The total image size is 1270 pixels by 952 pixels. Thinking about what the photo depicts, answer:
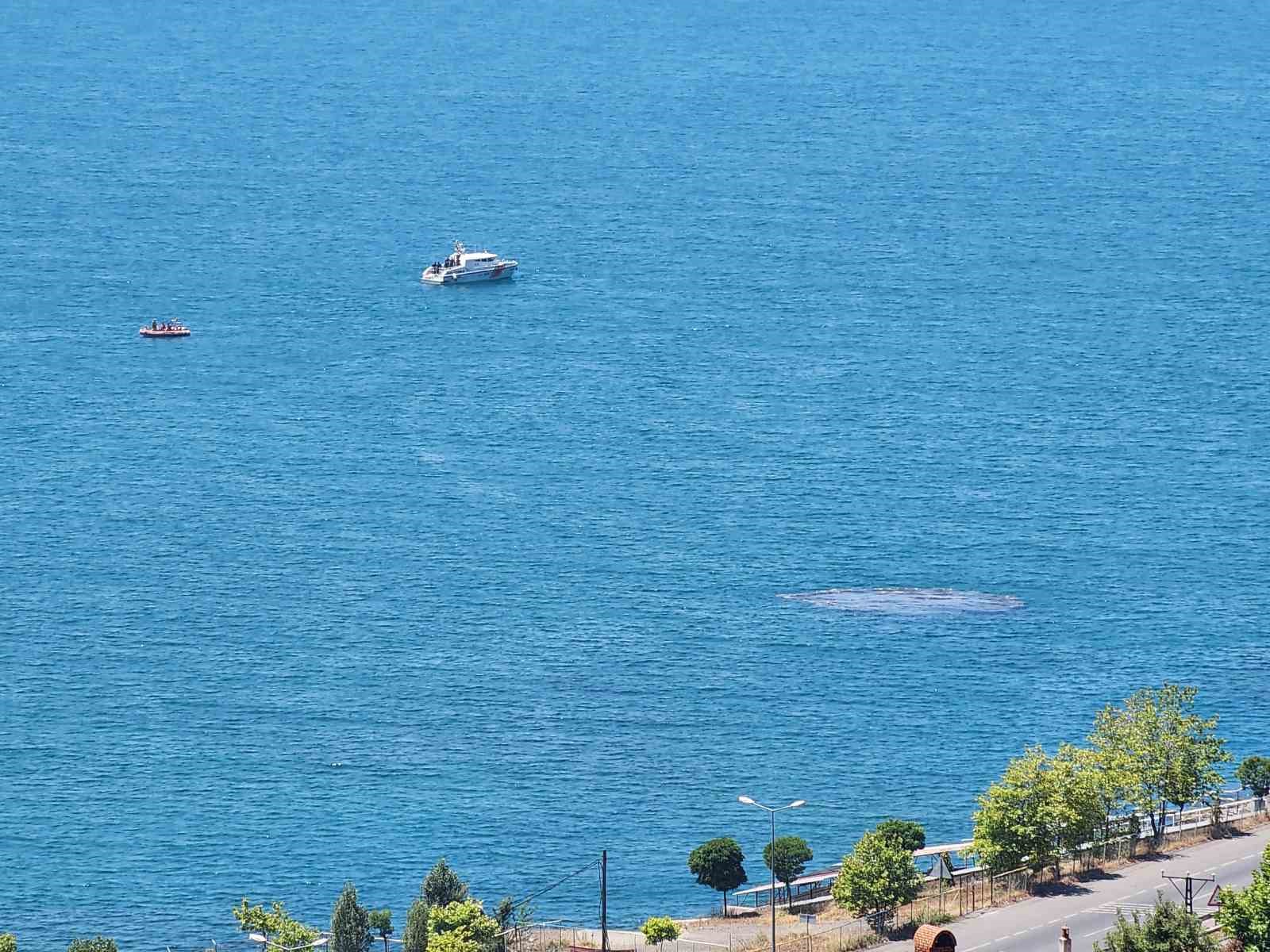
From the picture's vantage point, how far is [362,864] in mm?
171000

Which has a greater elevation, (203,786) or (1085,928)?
(203,786)

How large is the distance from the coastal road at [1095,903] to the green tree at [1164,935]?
1215cm

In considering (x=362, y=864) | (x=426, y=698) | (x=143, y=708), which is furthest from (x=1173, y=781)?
(x=143, y=708)

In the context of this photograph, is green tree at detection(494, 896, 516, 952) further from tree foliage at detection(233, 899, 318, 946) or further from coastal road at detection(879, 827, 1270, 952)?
coastal road at detection(879, 827, 1270, 952)

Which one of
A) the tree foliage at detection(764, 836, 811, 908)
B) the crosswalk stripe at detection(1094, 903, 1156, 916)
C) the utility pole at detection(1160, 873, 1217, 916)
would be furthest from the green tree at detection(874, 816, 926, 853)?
the utility pole at detection(1160, 873, 1217, 916)

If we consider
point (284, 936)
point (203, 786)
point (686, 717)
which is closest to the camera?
point (284, 936)

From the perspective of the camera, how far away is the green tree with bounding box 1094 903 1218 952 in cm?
10650

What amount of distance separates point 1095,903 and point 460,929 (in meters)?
32.1

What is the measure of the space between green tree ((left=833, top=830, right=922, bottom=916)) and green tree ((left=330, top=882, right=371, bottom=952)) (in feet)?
88.0

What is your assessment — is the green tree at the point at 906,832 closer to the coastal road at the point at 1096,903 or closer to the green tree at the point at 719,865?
the green tree at the point at 719,865

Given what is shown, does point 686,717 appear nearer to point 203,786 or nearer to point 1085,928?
point 203,786

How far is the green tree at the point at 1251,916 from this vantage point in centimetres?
10600

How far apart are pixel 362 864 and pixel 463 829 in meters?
8.20

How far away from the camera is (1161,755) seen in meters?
148
